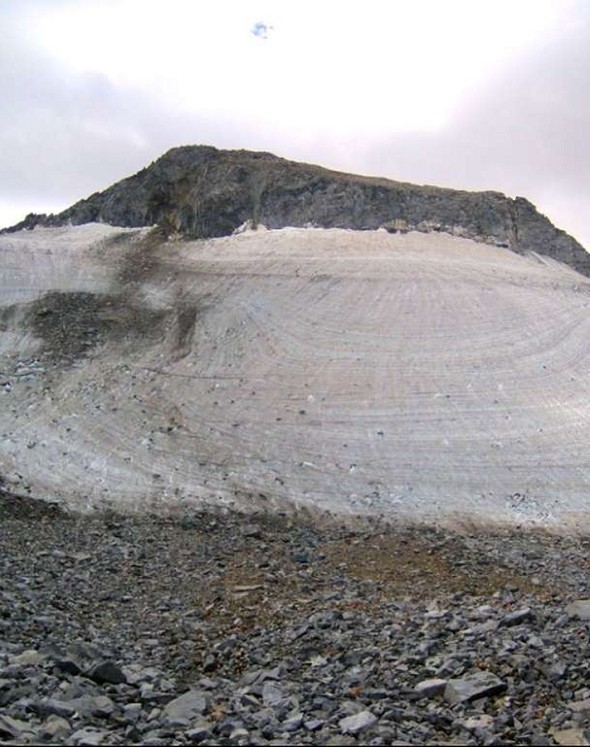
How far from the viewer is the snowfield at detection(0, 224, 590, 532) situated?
15195 millimetres

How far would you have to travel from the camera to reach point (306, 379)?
17.6 m

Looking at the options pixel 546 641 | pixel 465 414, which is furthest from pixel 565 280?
pixel 546 641

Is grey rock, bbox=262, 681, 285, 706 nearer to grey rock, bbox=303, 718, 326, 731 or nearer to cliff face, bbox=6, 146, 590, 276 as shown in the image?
grey rock, bbox=303, 718, 326, 731

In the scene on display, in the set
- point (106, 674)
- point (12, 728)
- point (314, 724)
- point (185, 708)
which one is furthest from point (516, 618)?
point (12, 728)

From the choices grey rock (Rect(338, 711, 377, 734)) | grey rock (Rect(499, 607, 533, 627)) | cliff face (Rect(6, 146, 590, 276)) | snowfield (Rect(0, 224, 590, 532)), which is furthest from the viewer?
cliff face (Rect(6, 146, 590, 276))

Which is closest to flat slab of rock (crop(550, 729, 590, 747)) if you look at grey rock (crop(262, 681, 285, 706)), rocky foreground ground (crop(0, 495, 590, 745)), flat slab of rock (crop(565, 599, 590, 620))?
rocky foreground ground (crop(0, 495, 590, 745))

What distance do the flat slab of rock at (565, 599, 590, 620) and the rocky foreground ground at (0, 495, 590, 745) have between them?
0.02 metres

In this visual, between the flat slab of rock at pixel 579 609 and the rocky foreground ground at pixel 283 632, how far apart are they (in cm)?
2

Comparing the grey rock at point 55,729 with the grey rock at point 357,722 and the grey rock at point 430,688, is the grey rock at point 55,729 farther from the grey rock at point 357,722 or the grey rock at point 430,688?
the grey rock at point 430,688

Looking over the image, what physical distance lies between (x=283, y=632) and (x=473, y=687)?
2.53 meters

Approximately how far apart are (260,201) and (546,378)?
10197 mm

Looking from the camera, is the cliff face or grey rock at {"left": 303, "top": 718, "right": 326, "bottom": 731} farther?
the cliff face

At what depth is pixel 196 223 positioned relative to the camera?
2523cm

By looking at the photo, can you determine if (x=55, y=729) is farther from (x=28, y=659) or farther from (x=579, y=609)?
(x=579, y=609)
